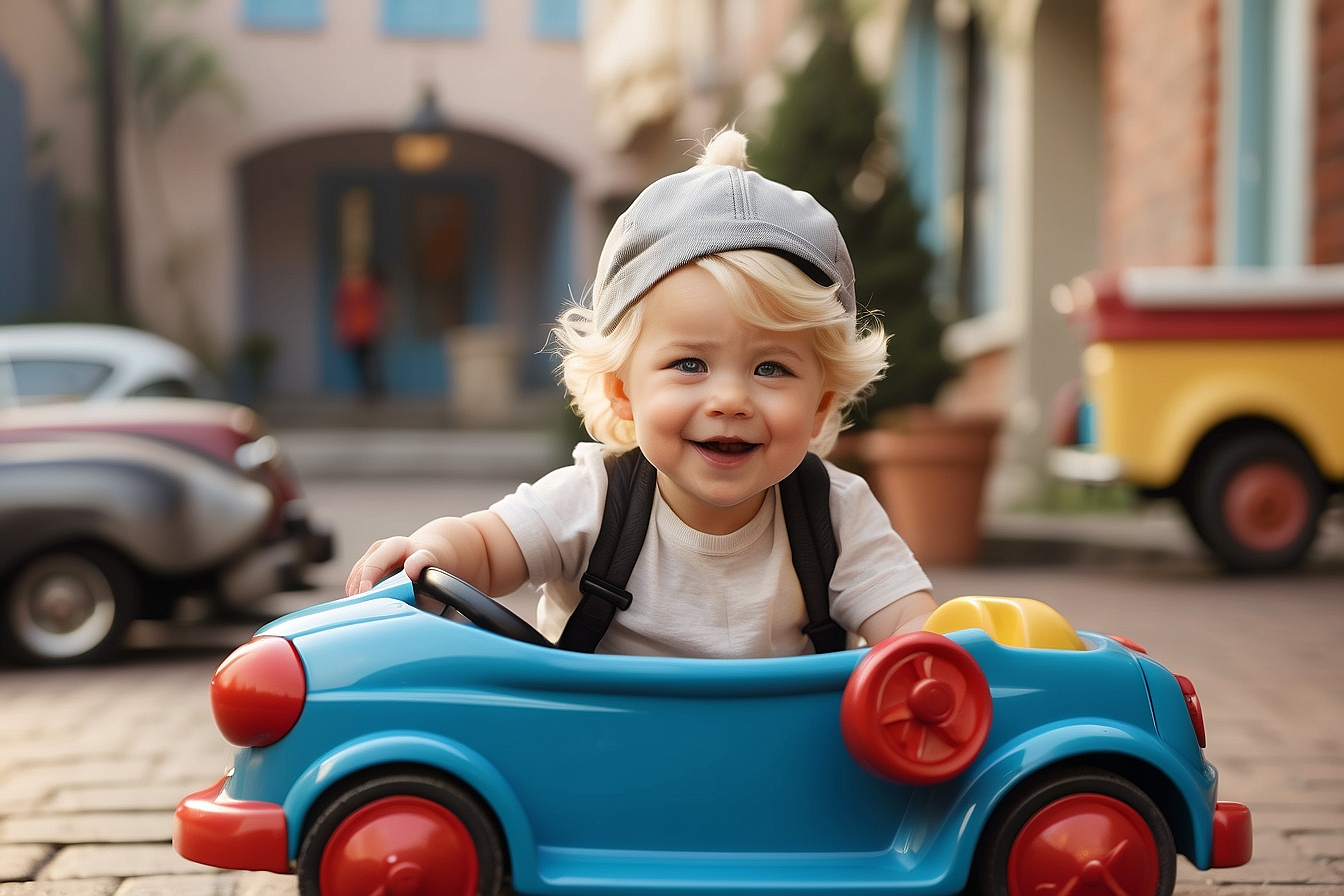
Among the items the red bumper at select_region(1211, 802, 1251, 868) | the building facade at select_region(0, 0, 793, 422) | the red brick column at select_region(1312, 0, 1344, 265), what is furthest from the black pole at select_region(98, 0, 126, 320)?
the red bumper at select_region(1211, 802, 1251, 868)

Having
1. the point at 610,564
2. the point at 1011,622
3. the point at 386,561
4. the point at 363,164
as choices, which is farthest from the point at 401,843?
the point at 363,164

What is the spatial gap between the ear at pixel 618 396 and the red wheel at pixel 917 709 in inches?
26.0

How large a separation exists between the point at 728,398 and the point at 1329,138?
5.80 metres

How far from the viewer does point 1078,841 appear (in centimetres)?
182

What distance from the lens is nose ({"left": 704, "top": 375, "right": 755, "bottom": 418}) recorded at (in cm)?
196

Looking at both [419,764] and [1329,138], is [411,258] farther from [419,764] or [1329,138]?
[419,764]

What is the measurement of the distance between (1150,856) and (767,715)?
569 mm

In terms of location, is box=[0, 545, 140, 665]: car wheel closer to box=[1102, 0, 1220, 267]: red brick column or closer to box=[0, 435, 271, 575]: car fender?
box=[0, 435, 271, 575]: car fender

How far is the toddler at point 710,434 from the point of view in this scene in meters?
2.00

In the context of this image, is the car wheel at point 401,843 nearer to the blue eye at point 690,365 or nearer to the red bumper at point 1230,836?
the blue eye at point 690,365

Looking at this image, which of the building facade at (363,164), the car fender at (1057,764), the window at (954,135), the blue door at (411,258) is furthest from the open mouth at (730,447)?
the blue door at (411,258)

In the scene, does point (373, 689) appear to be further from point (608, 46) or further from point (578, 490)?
point (608, 46)

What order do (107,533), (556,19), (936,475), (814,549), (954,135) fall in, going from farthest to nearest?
(556,19) → (954,135) → (936,475) → (107,533) → (814,549)

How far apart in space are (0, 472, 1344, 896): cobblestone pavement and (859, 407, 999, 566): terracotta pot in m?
0.40
